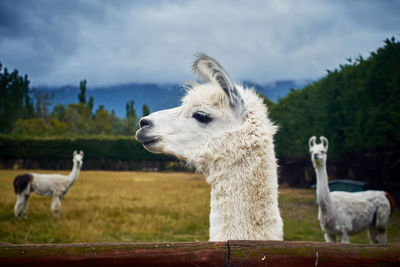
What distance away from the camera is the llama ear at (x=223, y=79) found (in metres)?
1.89

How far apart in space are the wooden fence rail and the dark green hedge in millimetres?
25366

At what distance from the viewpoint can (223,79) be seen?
190 centimetres

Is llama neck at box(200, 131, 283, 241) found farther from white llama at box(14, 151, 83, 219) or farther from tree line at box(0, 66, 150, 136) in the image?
tree line at box(0, 66, 150, 136)

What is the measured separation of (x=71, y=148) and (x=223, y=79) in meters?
27.4

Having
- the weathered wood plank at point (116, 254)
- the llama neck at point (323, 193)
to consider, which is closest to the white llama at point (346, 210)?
the llama neck at point (323, 193)

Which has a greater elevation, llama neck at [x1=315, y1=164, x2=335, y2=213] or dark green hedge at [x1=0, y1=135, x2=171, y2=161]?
dark green hedge at [x1=0, y1=135, x2=171, y2=161]

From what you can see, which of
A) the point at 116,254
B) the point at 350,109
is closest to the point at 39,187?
the point at 116,254

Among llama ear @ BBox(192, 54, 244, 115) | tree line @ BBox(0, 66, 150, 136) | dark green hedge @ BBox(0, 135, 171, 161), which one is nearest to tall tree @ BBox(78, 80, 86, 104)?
tree line @ BBox(0, 66, 150, 136)

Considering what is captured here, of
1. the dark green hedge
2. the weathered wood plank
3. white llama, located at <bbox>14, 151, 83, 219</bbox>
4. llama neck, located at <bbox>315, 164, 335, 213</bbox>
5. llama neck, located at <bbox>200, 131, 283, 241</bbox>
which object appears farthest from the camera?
the dark green hedge

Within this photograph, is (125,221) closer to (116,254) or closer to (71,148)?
(116,254)

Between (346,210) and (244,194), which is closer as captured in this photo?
(244,194)

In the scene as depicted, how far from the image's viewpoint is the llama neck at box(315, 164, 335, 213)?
5406 millimetres

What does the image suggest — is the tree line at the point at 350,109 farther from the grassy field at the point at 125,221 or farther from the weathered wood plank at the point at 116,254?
the weathered wood plank at the point at 116,254

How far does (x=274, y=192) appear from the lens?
1.96 m
